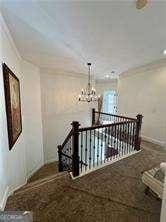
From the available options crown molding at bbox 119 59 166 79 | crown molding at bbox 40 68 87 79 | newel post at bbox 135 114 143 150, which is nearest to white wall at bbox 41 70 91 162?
crown molding at bbox 40 68 87 79

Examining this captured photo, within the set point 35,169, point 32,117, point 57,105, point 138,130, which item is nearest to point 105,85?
point 57,105

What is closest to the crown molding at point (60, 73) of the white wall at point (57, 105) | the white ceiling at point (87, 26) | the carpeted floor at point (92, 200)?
the white wall at point (57, 105)

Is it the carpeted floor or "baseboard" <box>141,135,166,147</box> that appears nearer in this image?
the carpeted floor

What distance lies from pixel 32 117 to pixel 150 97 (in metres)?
4.02

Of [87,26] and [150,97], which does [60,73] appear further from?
[87,26]

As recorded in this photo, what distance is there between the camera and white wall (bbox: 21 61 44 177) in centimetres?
481

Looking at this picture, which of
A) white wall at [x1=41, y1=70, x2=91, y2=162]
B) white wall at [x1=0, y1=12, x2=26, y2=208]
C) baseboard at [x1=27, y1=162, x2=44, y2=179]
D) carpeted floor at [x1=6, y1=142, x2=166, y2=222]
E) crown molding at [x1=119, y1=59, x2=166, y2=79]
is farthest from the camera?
white wall at [x1=41, y1=70, x2=91, y2=162]

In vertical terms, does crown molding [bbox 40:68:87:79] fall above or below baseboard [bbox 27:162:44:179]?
above

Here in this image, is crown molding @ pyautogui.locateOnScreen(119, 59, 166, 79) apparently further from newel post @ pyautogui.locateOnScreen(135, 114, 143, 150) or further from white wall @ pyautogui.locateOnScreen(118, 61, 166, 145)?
newel post @ pyautogui.locateOnScreen(135, 114, 143, 150)

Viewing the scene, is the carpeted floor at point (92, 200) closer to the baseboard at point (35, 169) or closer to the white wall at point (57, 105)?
the baseboard at point (35, 169)

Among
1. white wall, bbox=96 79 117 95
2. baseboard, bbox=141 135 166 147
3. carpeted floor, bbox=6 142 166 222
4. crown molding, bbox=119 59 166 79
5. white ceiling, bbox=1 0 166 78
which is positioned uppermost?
white ceiling, bbox=1 0 166 78

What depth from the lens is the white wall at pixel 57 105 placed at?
618cm

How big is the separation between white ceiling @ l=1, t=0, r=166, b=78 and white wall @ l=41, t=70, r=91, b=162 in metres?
2.33

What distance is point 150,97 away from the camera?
5.03 metres
